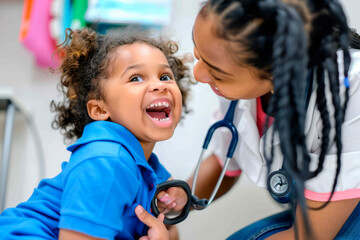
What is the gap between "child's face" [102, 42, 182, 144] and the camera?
3.33 ft

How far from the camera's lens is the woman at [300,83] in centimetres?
69

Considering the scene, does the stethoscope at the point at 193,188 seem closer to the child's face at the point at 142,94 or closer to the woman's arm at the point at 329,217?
the child's face at the point at 142,94

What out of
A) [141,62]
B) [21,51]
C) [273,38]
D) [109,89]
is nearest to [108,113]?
[109,89]

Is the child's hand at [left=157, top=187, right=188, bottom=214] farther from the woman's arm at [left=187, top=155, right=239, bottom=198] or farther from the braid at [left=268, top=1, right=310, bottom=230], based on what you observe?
the braid at [left=268, top=1, right=310, bottom=230]

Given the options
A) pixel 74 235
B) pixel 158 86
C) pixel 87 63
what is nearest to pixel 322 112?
pixel 158 86

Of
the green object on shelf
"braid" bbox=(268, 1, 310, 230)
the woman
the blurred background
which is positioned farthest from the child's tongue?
the green object on shelf

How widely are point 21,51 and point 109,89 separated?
1107mm

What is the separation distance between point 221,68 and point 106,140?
0.32 m

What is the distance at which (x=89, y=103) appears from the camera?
43.8 inches

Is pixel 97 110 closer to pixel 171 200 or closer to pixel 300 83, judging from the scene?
pixel 171 200

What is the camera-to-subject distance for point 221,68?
0.83m

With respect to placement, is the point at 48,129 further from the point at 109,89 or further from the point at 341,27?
the point at 341,27

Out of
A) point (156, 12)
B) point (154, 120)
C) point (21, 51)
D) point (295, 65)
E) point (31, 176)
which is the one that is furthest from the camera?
point (21, 51)

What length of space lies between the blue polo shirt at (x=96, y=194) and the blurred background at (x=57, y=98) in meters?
0.61
